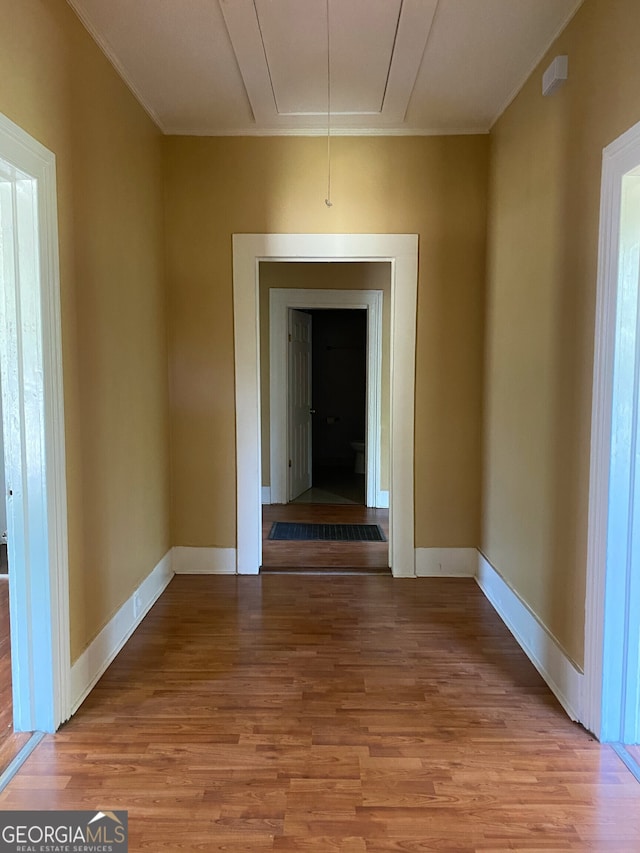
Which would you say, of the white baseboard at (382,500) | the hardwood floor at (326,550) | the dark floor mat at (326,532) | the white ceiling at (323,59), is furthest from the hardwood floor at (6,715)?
the white baseboard at (382,500)

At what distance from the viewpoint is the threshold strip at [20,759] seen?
6.44ft

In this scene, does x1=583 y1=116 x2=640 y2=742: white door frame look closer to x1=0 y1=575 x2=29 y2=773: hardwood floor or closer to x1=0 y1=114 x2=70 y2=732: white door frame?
x1=0 y1=114 x2=70 y2=732: white door frame

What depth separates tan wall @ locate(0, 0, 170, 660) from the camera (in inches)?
84.6

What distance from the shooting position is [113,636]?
9.31 feet

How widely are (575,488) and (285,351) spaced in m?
3.85

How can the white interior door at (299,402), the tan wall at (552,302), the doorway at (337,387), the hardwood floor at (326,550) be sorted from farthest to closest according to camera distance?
the doorway at (337,387) < the white interior door at (299,402) < the hardwood floor at (326,550) < the tan wall at (552,302)

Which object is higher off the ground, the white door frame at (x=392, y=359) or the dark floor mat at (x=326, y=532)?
the white door frame at (x=392, y=359)

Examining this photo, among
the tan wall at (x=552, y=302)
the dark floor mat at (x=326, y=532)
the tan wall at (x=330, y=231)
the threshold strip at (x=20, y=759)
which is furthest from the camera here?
the dark floor mat at (x=326, y=532)

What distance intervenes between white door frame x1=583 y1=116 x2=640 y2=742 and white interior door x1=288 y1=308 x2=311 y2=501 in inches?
157

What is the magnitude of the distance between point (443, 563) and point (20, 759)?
2643 millimetres

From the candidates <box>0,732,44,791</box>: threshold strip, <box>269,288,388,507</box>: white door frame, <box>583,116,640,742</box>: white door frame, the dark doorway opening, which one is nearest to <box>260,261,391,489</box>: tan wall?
<box>269,288,388,507</box>: white door frame

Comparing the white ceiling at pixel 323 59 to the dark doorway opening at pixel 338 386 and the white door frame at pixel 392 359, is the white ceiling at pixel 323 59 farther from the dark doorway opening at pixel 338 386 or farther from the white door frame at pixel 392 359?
the dark doorway opening at pixel 338 386

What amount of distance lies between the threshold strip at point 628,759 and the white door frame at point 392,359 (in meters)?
1.83

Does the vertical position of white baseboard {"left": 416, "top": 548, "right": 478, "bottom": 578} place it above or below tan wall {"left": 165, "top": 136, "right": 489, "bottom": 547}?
below
